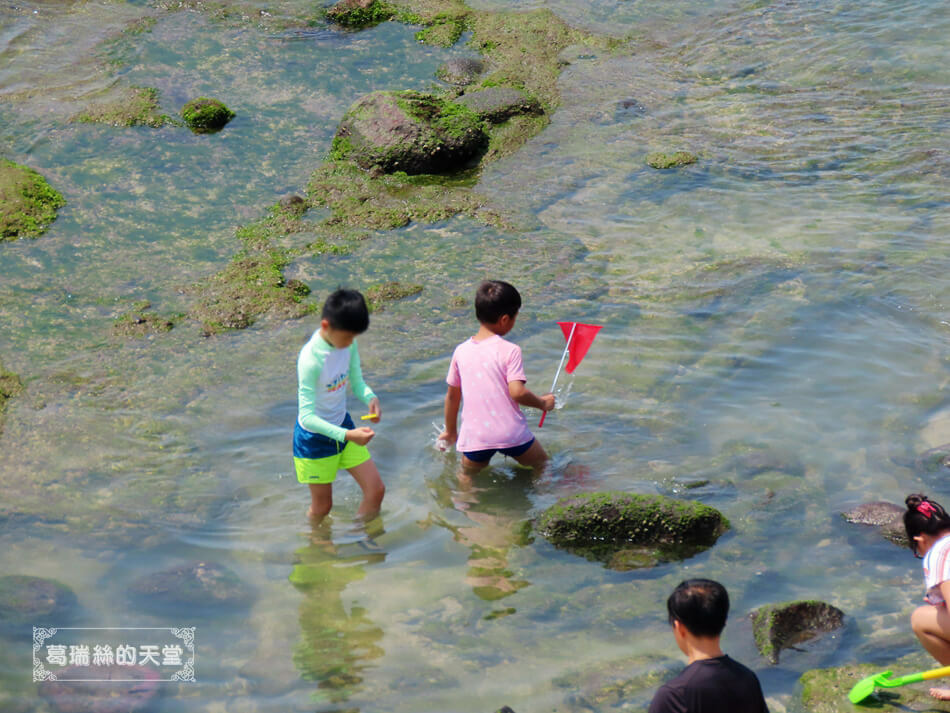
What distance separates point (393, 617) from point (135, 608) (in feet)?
4.57

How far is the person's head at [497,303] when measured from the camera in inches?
209

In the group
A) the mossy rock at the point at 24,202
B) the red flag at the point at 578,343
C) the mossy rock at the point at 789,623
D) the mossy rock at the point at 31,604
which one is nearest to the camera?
the mossy rock at the point at 789,623

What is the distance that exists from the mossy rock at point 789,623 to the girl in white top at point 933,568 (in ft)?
1.39

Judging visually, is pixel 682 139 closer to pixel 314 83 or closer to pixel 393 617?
pixel 314 83

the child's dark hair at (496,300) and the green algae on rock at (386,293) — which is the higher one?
the child's dark hair at (496,300)

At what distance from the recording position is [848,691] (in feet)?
13.3

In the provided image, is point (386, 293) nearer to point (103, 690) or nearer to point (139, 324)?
point (139, 324)

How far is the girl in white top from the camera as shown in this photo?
13.4 ft

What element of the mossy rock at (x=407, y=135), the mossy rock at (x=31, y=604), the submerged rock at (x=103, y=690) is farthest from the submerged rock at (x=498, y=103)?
the submerged rock at (x=103, y=690)

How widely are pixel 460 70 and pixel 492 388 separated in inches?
288

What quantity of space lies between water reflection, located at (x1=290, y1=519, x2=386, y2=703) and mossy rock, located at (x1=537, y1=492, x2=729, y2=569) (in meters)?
1.18

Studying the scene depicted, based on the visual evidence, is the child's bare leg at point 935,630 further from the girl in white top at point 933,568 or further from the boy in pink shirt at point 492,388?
the boy in pink shirt at point 492,388

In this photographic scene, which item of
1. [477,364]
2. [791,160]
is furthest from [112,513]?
[791,160]

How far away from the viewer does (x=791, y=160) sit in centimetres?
1016
